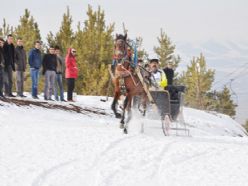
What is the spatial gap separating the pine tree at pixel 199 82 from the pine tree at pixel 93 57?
1614 cm

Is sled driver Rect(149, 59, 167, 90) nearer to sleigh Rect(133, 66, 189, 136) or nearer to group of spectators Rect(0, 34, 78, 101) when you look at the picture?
sleigh Rect(133, 66, 189, 136)

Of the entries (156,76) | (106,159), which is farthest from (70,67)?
(106,159)

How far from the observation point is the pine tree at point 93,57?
27406 mm

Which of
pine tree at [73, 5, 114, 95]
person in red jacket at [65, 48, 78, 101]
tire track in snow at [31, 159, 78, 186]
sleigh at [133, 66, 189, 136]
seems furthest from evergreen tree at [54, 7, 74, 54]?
tire track in snow at [31, 159, 78, 186]

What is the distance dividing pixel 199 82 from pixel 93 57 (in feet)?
58.7

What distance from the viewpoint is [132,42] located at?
34.2 feet

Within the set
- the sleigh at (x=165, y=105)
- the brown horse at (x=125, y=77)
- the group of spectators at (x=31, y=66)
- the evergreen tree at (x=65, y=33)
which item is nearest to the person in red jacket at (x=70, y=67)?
the group of spectators at (x=31, y=66)

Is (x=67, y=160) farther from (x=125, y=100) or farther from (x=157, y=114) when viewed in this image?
(x=157, y=114)

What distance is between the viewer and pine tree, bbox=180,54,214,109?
145 feet

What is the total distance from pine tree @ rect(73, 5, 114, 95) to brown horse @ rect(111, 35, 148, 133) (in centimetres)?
1625

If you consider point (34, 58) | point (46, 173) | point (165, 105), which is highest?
point (34, 58)

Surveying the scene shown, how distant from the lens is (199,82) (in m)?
44.2

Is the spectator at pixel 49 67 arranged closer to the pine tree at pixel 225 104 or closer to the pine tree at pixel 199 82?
the pine tree at pixel 199 82

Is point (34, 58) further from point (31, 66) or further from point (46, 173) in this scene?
point (46, 173)
